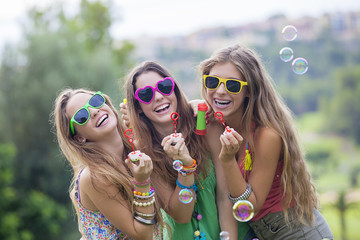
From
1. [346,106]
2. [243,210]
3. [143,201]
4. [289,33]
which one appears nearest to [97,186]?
[143,201]

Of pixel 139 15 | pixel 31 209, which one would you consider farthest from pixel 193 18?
pixel 31 209

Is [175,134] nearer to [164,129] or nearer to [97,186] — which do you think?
[164,129]

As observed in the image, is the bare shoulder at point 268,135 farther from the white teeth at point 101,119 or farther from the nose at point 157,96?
the white teeth at point 101,119

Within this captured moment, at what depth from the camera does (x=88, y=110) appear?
115 inches

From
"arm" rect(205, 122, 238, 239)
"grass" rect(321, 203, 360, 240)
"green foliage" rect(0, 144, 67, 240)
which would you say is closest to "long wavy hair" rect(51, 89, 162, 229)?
"arm" rect(205, 122, 238, 239)

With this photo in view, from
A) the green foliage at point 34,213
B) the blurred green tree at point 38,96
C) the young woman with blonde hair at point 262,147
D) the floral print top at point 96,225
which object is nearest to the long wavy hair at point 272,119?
the young woman with blonde hair at point 262,147

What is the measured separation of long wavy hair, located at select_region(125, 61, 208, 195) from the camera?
120 inches

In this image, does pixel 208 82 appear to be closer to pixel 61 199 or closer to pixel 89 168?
pixel 89 168

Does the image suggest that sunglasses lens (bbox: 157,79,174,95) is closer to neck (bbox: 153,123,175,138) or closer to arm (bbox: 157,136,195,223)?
neck (bbox: 153,123,175,138)

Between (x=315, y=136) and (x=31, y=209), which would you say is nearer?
(x=31, y=209)

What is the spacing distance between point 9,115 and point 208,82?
17435 millimetres

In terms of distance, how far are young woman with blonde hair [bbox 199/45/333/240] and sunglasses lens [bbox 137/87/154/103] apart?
402 millimetres

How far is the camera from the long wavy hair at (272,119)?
9.82ft

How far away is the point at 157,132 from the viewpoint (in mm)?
3172
